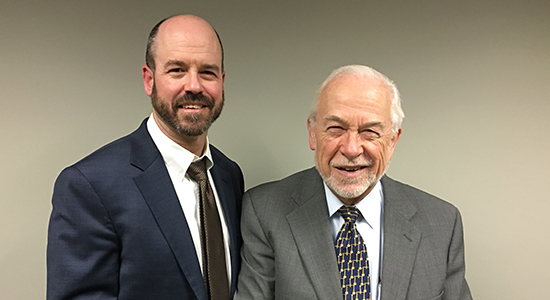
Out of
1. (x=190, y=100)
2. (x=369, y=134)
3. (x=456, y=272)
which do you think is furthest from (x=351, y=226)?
(x=190, y=100)

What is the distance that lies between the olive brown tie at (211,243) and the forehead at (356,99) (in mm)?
572

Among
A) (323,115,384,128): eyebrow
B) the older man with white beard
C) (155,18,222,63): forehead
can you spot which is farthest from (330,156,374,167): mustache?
(155,18,222,63): forehead

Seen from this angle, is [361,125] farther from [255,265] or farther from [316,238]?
[255,265]

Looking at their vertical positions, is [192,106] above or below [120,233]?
above

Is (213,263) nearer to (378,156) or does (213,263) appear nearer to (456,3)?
(378,156)

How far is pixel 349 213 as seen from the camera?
1597mm

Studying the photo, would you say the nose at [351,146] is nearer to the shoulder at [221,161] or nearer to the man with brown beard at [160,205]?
the man with brown beard at [160,205]

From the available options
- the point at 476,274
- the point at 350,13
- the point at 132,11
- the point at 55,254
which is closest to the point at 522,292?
the point at 476,274

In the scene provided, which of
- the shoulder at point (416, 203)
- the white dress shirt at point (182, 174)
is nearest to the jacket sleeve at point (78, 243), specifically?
the white dress shirt at point (182, 174)

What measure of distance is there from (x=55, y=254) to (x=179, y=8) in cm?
137

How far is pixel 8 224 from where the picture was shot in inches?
76.0

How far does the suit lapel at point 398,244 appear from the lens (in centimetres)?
150

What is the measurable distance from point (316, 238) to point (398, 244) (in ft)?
1.08

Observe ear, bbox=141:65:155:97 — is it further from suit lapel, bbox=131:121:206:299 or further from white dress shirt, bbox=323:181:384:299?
white dress shirt, bbox=323:181:384:299
